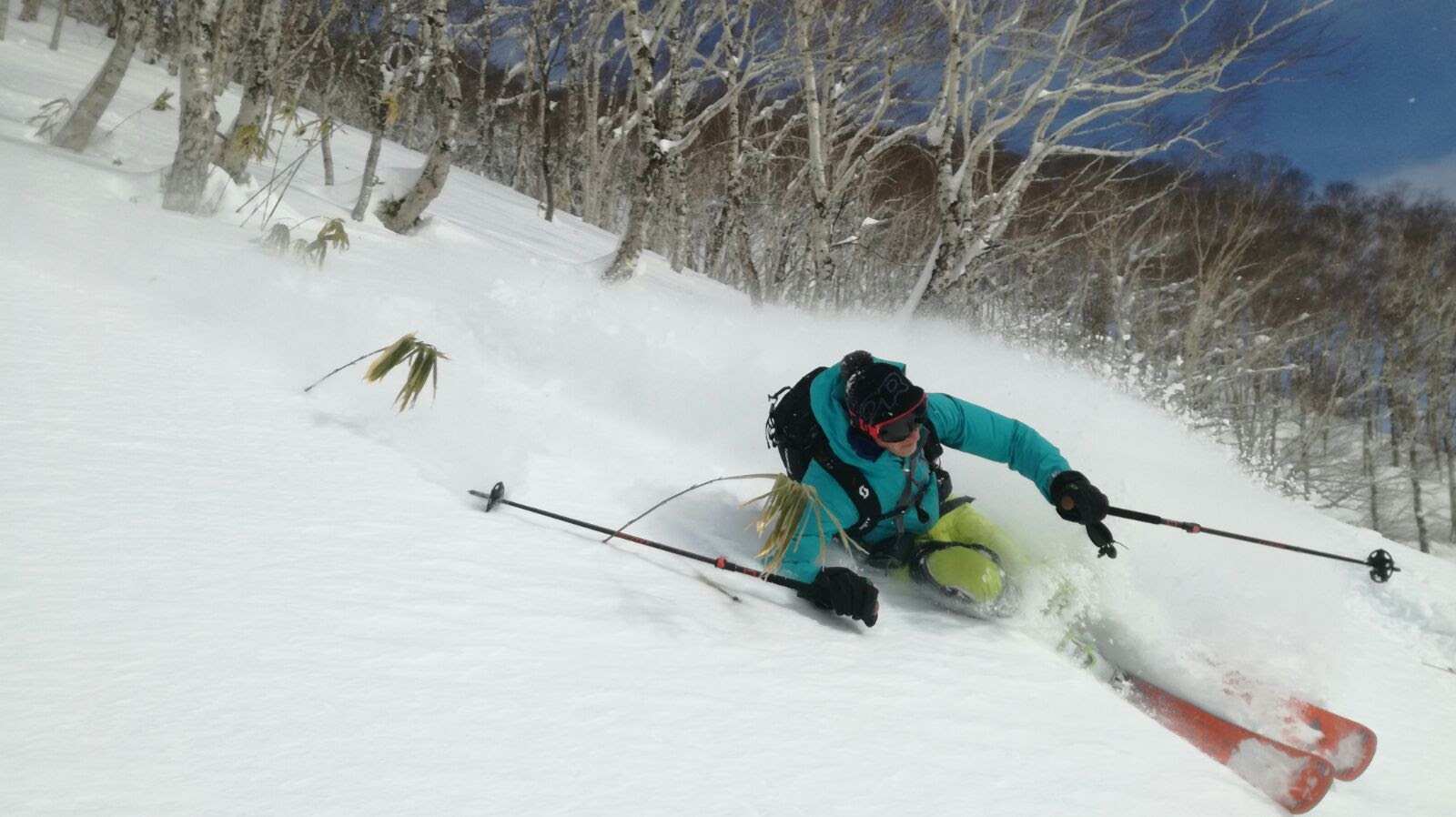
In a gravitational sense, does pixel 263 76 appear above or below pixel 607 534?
above

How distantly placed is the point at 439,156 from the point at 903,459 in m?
6.48

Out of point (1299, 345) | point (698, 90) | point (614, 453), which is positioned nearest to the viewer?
A: point (614, 453)

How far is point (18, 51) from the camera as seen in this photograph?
12.9 m

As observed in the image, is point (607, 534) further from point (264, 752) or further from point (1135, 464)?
point (1135, 464)

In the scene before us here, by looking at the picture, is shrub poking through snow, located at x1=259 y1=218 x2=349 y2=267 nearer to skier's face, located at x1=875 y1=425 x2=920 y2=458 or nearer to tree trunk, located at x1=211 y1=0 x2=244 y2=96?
tree trunk, located at x1=211 y1=0 x2=244 y2=96

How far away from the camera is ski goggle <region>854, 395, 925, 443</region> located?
2.98m

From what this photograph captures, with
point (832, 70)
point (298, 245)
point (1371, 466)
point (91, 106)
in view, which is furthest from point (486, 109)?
point (1371, 466)

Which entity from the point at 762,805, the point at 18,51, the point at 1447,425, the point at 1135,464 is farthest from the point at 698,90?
the point at 1447,425

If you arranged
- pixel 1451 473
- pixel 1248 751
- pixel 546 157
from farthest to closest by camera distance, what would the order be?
pixel 1451 473 < pixel 546 157 < pixel 1248 751

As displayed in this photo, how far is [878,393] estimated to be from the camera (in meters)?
3.00

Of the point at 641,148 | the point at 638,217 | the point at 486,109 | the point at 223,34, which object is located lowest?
the point at 638,217

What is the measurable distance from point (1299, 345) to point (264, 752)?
26.3m

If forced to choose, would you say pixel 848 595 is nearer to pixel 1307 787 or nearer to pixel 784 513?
pixel 784 513

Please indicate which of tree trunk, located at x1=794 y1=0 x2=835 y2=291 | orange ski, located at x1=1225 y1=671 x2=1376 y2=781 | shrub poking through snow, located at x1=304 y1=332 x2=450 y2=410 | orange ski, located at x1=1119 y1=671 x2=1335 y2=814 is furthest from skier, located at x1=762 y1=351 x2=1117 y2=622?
tree trunk, located at x1=794 y1=0 x2=835 y2=291
